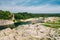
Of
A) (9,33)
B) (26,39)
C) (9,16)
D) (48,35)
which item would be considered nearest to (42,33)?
(48,35)

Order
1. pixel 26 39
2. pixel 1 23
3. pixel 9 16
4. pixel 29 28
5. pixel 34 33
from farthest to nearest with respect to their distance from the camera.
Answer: pixel 9 16 < pixel 1 23 < pixel 29 28 < pixel 34 33 < pixel 26 39

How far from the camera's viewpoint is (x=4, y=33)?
37062mm

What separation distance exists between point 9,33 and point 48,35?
7.93m

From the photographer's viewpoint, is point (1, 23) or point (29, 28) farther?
point (1, 23)

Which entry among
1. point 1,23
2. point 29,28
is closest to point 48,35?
point 29,28

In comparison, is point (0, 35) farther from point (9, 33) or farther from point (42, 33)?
point (42, 33)

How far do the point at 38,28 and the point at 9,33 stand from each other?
6.41 meters

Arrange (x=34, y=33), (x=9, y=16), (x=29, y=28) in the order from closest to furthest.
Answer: (x=34, y=33) < (x=29, y=28) < (x=9, y=16)

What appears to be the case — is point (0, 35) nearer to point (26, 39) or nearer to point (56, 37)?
point (26, 39)

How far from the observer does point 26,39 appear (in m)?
33.4

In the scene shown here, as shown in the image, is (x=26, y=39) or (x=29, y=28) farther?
(x=29, y=28)

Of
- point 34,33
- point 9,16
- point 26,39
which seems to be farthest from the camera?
point 9,16

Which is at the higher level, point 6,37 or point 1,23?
point 6,37

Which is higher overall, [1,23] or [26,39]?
[26,39]
